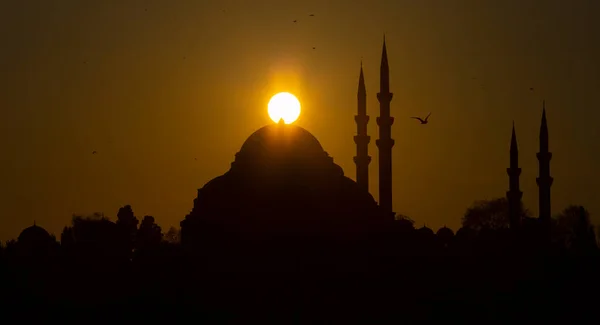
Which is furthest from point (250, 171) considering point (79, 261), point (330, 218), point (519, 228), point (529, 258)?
point (519, 228)

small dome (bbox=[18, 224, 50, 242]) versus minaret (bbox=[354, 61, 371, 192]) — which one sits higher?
minaret (bbox=[354, 61, 371, 192])

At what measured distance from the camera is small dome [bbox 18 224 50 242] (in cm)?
6198

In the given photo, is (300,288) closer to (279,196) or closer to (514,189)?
(279,196)

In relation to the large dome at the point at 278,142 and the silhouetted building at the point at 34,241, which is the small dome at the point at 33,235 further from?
the large dome at the point at 278,142

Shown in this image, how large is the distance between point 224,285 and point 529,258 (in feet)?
38.5

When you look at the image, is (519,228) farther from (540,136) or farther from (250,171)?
(250,171)

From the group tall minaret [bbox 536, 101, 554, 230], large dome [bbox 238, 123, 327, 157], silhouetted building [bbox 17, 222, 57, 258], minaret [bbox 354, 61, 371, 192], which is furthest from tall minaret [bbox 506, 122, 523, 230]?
silhouetted building [bbox 17, 222, 57, 258]

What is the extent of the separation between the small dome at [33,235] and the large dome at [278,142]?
535 inches

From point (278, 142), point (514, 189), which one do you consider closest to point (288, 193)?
point (278, 142)

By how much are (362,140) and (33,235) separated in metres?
15.2

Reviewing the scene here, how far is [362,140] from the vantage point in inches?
2221

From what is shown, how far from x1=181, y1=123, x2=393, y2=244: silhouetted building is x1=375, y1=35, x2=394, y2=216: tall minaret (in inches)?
44.8

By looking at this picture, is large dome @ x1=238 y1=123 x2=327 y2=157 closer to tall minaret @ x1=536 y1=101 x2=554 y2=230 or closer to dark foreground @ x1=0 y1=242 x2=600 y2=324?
dark foreground @ x1=0 y1=242 x2=600 y2=324

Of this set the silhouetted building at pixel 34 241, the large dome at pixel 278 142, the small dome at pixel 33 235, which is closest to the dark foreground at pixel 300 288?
the large dome at pixel 278 142
